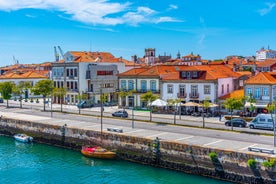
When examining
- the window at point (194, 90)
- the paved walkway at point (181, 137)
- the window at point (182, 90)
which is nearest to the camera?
the paved walkway at point (181, 137)

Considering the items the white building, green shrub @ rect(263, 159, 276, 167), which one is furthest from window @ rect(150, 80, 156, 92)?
green shrub @ rect(263, 159, 276, 167)

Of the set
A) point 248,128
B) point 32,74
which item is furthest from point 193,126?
point 32,74

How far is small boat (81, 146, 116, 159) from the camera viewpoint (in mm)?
45469

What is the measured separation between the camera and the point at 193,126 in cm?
5281

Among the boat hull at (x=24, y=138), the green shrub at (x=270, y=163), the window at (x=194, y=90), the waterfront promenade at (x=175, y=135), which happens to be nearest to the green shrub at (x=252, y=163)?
the green shrub at (x=270, y=163)

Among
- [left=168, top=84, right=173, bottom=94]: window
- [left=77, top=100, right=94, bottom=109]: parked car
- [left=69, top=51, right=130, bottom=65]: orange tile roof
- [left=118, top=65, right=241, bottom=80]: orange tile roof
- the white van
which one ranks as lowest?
the white van

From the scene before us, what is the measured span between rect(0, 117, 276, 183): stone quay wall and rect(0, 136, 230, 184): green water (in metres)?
1.03

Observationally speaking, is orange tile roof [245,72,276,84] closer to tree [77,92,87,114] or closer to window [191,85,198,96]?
window [191,85,198,96]

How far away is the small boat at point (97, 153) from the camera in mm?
45469

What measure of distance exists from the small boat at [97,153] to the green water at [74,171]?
587 millimetres

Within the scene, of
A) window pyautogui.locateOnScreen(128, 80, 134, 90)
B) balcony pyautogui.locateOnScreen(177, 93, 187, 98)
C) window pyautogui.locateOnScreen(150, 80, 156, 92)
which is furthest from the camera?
window pyautogui.locateOnScreen(128, 80, 134, 90)

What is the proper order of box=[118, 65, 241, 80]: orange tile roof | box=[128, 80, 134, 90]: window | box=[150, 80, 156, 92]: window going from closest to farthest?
1. box=[118, 65, 241, 80]: orange tile roof
2. box=[150, 80, 156, 92]: window
3. box=[128, 80, 134, 90]: window

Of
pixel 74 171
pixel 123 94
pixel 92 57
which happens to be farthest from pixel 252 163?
pixel 92 57

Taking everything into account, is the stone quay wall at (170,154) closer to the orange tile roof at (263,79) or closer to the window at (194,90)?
the window at (194,90)
